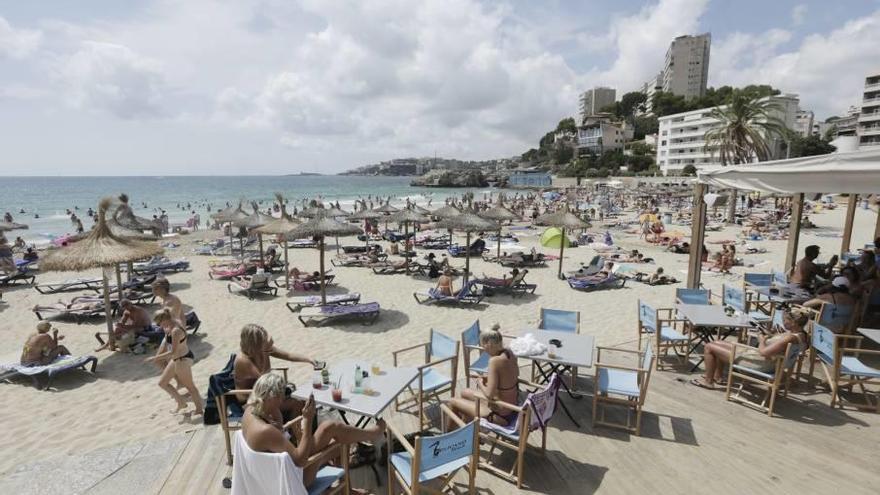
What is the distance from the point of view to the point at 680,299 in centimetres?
736

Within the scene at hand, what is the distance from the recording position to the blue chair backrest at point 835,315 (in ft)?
20.3

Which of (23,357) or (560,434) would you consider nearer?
(560,434)

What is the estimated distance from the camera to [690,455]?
14.0 ft

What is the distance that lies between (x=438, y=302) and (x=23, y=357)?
7636 mm

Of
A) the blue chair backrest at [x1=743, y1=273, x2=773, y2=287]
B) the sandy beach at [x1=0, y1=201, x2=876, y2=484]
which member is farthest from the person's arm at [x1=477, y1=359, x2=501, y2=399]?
the blue chair backrest at [x1=743, y1=273, x2=773, y2=287]

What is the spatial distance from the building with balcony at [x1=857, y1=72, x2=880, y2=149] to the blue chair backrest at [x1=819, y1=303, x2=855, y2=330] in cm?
7335

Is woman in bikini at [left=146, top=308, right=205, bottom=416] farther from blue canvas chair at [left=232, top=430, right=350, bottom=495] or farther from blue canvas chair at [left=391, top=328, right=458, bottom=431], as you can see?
blue canvas chair at [left=232, top=430, right=350, bottom=495]

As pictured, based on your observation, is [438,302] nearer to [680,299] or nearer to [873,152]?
[680,299]

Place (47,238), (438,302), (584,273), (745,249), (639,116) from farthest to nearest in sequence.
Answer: (639,116)
(47,238)
(745,249)
(584,273)
(438,302)

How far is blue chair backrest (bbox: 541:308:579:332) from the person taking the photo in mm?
6418

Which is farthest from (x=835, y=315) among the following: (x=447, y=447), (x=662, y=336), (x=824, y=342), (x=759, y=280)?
(x=447, y=447)

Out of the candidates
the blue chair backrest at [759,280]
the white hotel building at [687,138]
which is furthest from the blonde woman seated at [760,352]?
the white hotel building at [687,138]

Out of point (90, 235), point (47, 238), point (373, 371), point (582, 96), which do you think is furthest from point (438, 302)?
point (582, 96)

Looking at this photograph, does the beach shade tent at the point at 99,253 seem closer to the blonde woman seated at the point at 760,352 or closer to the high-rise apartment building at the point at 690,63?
the blonde woman seated at the point at 760,352
